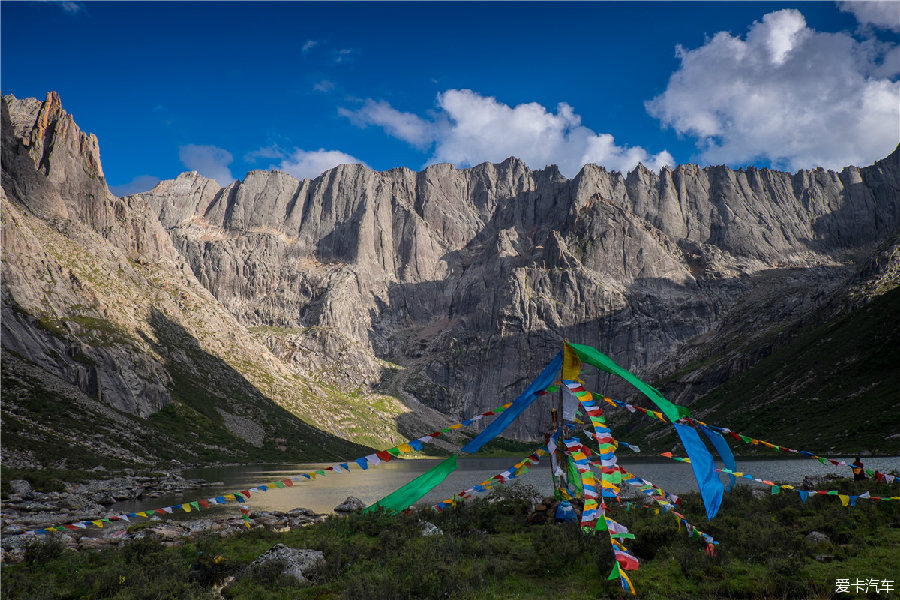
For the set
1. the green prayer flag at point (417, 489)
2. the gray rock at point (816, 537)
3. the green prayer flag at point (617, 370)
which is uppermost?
the green prayer flag at point (617, 370)

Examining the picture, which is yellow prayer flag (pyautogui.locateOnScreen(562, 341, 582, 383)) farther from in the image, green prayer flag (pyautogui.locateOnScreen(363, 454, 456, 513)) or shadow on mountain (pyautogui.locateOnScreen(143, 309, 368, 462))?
shadow on mountain (pyautogui.locateOnScreen(143, 309, 368, 462))

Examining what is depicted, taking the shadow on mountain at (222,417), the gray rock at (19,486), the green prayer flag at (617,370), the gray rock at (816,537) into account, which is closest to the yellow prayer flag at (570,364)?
the green prayer flag at (617,370)

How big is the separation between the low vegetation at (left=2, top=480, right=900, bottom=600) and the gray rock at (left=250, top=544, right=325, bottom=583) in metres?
0.32

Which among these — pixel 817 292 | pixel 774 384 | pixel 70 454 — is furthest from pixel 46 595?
pixel 817 292

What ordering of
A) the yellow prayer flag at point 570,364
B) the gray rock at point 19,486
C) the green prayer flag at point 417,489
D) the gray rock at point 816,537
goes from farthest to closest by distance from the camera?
the gray rock at point 19,486
the yellow prayer flag at point 570,364
the green prayer flag at point 417,489
the gray rock at point 816,537

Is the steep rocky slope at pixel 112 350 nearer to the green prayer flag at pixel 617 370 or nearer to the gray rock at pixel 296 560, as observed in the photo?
the gray rock at pixel 296 560

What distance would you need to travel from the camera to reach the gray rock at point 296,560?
15.2 meters

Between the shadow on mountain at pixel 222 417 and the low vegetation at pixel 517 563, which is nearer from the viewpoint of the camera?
the low vegetation at pixel 517 563

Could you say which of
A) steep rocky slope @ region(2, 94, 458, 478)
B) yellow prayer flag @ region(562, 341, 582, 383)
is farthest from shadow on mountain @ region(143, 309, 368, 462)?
yellow prayer flag @ region(562, 341, 582, 383)

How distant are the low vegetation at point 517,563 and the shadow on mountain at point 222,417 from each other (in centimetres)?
8958

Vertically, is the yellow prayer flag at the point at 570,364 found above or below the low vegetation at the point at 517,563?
above

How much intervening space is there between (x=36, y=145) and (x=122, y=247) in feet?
123

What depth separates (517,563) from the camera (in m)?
16.5

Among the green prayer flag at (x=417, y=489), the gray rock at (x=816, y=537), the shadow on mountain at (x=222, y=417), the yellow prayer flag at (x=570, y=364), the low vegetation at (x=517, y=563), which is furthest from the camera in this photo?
the shadow on mountain at (x=222, y=417)
